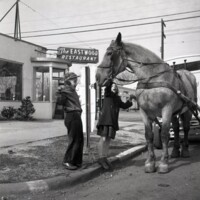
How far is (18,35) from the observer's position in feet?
67.5

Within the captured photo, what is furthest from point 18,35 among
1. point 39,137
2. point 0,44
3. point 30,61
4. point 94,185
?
point 94,185

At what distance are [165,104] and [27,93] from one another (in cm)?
1264

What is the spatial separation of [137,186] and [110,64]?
212 centimetres

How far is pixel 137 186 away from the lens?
183 inches

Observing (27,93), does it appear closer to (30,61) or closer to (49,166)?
(30,61)

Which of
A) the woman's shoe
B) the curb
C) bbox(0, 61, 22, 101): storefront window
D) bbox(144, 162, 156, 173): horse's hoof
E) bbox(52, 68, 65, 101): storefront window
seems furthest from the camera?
bbox(52, 68, 65, 101): storefront window

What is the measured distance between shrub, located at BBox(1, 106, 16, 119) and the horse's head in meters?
10.8

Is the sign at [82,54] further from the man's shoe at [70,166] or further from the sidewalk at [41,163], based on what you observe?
the man's shoe at [70,166]

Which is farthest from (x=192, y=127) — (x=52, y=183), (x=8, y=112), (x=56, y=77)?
(x=56, y=77)

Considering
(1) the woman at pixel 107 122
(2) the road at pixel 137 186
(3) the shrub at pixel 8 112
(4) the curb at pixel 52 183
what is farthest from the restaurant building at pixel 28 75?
(2) the road at pixel 137 186

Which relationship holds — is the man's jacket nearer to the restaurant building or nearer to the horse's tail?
the horse's tail

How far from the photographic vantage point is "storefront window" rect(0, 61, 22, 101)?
627 inches

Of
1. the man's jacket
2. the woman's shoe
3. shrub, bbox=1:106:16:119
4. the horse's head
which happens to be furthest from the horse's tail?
shrub, bbox=1:106:16:119

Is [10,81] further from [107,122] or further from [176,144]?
[107,122]
